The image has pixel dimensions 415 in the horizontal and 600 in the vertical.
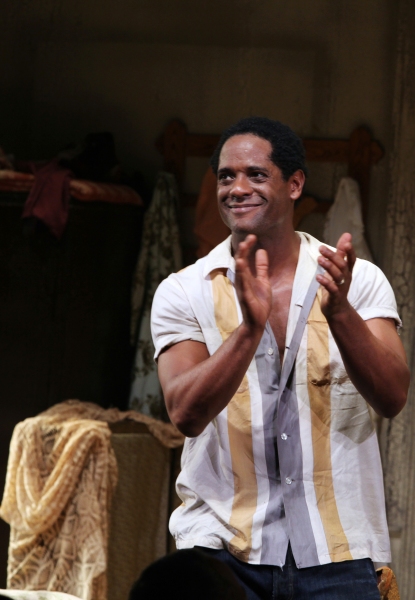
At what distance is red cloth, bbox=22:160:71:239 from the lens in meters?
4.47

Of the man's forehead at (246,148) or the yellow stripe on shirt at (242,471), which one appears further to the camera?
the man's forehead at (246,148)

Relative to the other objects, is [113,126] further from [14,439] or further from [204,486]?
[204,486]

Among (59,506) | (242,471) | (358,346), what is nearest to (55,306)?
(59,506)

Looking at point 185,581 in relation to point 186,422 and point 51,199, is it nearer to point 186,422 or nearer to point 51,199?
point 186,422

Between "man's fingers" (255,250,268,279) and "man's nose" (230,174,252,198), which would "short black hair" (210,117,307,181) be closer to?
"man's nose" (230,174,252,198)

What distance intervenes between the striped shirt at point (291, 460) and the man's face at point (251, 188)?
22 cm

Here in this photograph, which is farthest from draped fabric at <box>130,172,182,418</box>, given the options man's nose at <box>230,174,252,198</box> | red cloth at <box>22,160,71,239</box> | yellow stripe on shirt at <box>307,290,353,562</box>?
yellow stripe on shirt at <box>307,290,353,562</box>

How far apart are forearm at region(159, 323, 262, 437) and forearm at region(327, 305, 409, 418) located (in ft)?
0.55

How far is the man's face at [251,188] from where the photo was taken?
7.27ft

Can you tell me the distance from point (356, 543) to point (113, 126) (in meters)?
3.54

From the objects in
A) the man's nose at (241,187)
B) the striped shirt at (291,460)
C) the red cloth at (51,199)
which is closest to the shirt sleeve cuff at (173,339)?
the striped shirt at (291,460)

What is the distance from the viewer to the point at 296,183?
7.77 ft

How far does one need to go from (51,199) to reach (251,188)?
2430mm

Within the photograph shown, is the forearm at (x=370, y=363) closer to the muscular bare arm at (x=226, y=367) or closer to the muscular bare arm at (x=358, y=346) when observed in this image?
the muscular bare arm at (x=358, y=346)
